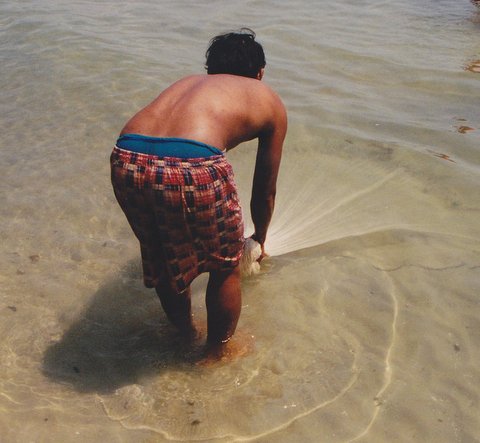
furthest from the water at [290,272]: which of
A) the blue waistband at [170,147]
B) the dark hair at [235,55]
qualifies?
the dark hair at [235,55]

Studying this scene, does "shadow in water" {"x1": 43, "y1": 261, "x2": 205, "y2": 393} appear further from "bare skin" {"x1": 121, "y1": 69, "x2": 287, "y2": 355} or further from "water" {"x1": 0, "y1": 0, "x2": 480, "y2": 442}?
"bare skin" {"x1": 121, "y1": 69, "x2": 287, "y2": 355}

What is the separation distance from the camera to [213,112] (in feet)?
7.25

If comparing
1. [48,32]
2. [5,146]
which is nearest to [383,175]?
[5,146]

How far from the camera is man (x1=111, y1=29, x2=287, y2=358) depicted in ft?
6.87

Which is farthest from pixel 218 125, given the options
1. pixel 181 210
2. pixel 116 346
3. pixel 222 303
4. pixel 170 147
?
pixel 116 346

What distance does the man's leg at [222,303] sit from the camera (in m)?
2.37

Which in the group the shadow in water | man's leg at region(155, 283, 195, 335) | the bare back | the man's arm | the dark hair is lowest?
the shadow in water

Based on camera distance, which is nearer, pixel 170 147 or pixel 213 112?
pixel 170 147

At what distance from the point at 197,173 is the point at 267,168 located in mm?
620

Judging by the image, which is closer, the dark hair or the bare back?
the bare back

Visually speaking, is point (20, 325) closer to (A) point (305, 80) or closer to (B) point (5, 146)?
(B) point (5, 146)

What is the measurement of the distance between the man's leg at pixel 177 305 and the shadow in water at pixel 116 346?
0.11m

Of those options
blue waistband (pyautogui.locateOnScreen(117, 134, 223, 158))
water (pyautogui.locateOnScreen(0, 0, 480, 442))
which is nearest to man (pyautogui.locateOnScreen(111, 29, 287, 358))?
blue waistband (pyautogui.locateOnScreen(117, 134, 223, 158))

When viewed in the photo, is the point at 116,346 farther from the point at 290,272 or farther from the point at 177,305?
the point at 290,272
